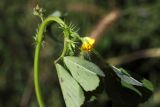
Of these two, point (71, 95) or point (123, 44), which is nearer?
point (71, 95)

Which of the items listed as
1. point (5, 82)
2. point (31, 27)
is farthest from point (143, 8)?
point (5, 82)

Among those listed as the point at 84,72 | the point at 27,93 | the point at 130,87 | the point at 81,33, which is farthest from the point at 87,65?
the point at 81,33

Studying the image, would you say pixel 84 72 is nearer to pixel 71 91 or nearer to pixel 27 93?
pixel 71 91

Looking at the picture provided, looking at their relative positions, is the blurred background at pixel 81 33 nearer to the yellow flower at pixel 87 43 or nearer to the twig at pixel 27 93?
the twig at pixel 27 93

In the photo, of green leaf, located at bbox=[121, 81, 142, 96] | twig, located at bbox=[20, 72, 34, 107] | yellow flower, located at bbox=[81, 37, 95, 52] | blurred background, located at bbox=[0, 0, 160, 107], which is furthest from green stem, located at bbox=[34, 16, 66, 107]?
blurred background, located at bbox=[0, 0, 160, 107]

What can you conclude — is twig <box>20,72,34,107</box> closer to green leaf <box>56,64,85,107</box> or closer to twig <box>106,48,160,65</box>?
twig <box>106,48,160,65</box>

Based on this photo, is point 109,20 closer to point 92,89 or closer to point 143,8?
point 143,8
